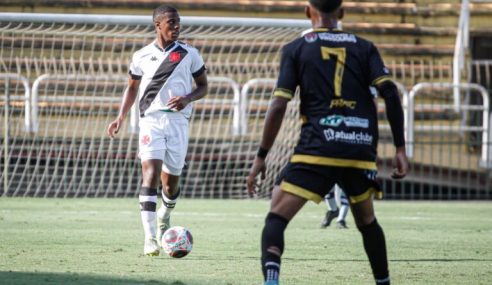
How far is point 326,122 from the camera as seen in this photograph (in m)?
6.17

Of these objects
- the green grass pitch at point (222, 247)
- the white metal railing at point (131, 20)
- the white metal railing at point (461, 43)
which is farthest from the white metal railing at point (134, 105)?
the white metal railing at point (461, 43)

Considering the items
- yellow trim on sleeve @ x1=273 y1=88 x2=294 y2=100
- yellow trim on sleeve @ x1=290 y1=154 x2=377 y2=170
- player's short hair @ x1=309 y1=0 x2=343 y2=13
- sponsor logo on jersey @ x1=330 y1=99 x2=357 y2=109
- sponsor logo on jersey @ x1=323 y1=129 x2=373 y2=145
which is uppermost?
player's short hair @ x1=309 y1=0 x2=343 y2=13

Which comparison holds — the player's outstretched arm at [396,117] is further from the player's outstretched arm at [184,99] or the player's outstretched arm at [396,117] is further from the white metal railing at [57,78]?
the white metal railing at [57,78]

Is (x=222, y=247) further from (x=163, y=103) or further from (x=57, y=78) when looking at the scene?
(x=57, y=78)

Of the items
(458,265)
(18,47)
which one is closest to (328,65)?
(458,265)

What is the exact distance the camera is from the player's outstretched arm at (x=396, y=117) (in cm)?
619

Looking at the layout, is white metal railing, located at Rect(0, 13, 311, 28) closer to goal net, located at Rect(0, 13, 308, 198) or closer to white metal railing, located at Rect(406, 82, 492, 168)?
goal net, located at Rect(0, 13, 308, 198)

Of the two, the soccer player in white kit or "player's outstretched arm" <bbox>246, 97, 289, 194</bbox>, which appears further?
the soccer player in white kit

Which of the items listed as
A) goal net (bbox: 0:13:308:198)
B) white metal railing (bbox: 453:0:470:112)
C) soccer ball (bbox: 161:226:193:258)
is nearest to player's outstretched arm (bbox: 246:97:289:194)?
soccer ball (bbox: 161:226:193:258)

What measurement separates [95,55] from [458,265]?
1081 cm

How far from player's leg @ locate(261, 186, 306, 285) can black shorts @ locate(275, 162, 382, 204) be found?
0.17 ft

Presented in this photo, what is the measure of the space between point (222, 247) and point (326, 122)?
13.1 ft

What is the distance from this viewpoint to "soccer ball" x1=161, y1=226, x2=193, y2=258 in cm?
881

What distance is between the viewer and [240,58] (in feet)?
62.5
